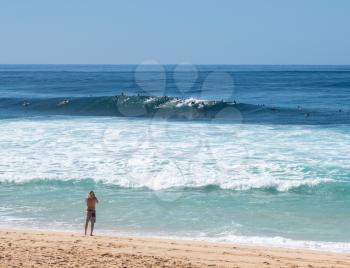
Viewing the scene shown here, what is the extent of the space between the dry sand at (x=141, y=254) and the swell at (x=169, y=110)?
2444cm

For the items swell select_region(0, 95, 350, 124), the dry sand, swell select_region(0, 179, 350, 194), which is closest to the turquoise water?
swell select_region(0, 179, 350, 194)

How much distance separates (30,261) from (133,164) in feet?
36.4

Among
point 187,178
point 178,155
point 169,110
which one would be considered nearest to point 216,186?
point 187,178

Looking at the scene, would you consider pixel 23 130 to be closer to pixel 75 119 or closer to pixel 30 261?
pixel 75 119

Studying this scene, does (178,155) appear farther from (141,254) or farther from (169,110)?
(169,110)

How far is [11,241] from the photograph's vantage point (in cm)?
1285

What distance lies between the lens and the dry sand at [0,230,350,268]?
37.3ft

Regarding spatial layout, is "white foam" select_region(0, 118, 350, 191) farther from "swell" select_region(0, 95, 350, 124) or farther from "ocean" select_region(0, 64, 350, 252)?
"swell" select_region(0, 95, 350, 124)

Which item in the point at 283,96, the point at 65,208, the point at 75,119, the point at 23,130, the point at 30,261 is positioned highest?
the point at 283,96

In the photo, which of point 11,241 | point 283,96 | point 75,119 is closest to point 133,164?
point 11,241

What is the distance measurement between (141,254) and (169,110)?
32.5 metres

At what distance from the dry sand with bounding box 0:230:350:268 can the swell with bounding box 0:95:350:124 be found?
24.4 m

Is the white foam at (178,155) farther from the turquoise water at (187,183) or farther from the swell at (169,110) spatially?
the swell at (169,110)

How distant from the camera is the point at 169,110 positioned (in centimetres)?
4419
